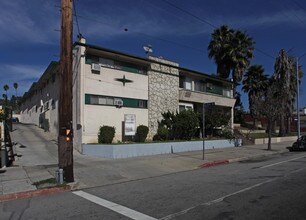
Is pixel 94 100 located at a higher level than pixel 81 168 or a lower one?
higher

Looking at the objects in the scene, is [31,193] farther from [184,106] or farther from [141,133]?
[184,106]

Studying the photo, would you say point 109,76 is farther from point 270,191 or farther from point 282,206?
point 282,206

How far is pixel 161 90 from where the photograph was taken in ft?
86.3

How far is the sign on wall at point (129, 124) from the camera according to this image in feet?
73.8

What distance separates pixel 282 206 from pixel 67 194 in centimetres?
596

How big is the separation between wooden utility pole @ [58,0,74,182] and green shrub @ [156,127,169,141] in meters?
14.2

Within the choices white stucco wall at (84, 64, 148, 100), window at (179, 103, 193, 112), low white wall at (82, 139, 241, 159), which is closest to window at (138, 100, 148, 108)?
white stucco wall at (84, 64, 148, 100)

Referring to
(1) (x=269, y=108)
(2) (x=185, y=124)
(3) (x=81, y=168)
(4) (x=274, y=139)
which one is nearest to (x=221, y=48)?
(4) (x=274, y=139)

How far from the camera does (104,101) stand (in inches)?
869

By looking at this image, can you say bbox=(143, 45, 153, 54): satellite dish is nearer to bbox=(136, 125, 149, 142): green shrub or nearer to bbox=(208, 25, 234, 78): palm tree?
bbox=(136, 125, 149, 142): green shrub

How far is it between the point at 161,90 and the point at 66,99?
52.4 feet

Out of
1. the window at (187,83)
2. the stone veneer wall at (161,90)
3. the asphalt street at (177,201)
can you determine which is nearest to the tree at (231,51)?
the window at (187,83)

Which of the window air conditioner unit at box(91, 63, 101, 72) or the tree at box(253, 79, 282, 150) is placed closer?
the window air conditioner unit at box(91, 63, 101, 72)

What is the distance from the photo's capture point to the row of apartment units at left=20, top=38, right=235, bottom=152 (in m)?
21.0
